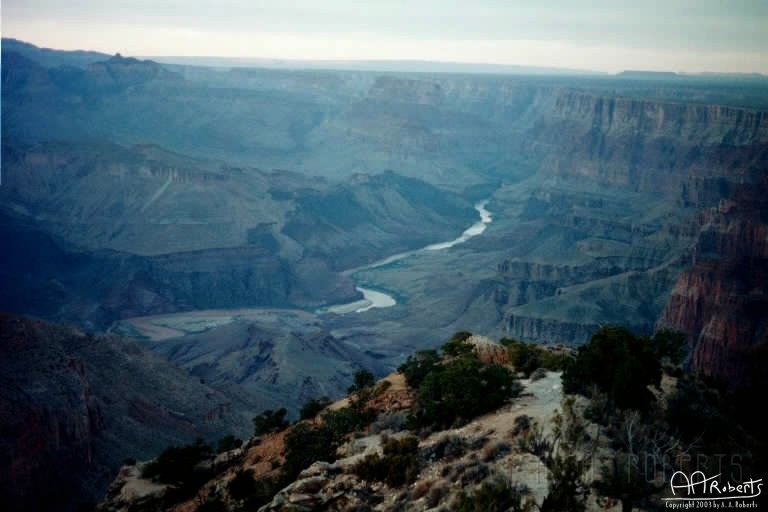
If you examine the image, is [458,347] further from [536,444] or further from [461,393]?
[536,444]

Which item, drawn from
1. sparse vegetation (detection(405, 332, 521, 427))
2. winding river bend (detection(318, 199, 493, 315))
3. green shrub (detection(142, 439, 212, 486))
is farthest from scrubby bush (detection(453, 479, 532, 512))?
winding river bend (detection(318, 199, 493, 315))

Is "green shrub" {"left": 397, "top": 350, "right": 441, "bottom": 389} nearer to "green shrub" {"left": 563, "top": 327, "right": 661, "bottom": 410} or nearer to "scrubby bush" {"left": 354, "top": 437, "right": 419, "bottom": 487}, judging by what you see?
"green shrub" {"left": 563, "top": 327, "right": 661, "bottom": 410}

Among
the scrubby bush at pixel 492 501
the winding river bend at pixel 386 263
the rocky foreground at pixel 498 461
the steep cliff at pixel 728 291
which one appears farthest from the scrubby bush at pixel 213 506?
the winding river bend at pixel 386 263

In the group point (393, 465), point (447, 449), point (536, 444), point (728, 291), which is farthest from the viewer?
point (728, 291)

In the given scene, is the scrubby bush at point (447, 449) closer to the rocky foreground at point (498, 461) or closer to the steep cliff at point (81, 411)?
the rocky foreground at point (498, 461)

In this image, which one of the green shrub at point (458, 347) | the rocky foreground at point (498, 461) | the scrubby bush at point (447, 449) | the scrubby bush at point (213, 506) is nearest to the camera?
the rocky foreground at point (498, 461)
